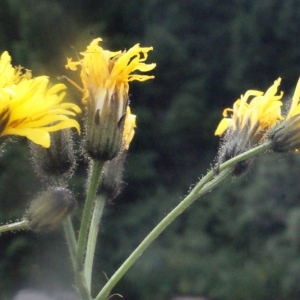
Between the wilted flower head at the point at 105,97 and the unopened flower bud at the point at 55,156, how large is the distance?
8cm

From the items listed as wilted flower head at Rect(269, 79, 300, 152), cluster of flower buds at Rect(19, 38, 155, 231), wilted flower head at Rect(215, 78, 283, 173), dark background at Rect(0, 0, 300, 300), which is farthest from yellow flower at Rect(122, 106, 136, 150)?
dark background at Rect(0, 0, 300, 300)

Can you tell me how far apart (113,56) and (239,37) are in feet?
42.1

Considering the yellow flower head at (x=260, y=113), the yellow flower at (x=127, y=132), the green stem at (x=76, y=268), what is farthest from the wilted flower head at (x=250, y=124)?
the green stem at (x=76, y=268)

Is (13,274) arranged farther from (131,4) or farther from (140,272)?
(131,4)

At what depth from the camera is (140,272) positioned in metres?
11.1

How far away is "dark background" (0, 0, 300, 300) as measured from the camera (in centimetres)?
1032

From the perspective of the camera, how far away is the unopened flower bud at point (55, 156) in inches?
61.5

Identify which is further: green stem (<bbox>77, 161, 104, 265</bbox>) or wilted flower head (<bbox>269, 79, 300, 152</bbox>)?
wilted flower head (<bbox>269, 79, 300, 152</bbox>)

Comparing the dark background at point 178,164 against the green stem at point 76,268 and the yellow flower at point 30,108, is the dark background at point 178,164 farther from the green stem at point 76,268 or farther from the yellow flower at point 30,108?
the yellow flower at point 30,108

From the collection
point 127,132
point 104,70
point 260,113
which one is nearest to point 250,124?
point 260,113

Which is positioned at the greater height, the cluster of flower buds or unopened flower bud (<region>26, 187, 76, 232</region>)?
the cluster of flower buds

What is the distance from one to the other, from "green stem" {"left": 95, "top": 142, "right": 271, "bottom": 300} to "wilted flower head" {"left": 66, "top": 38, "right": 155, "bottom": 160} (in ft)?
0.68

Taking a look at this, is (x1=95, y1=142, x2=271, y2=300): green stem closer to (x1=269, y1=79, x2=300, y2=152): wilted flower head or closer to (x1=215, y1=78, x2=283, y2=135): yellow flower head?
(x1=269, y1=79, x2=300, y2=152): wilted flower head

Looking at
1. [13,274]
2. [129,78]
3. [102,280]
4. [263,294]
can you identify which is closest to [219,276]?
[263,294]
